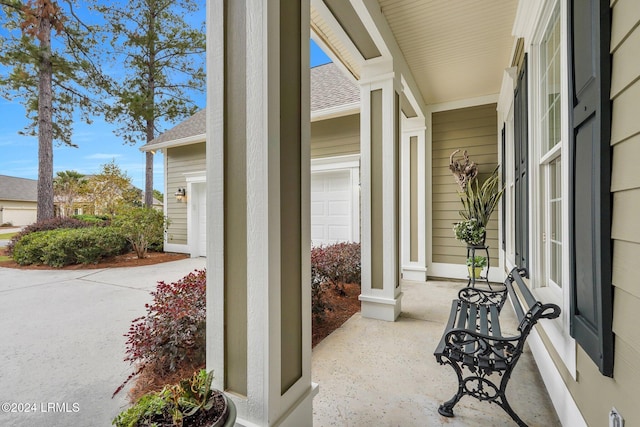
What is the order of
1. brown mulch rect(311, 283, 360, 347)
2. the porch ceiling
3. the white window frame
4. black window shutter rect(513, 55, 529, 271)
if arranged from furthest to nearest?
brown mulch rect(311, 283, 360, 347) < the porch ceiling < black window shutter rect(513, 55, 529, 271) < the white window frame

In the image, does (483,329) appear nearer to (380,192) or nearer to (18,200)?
(380,192)

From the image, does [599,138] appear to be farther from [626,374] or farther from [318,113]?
[318,113]

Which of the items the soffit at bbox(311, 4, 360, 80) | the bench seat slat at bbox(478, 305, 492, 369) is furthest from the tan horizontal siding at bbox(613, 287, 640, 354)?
the soffit at bbox(311, 4, 360, 80)

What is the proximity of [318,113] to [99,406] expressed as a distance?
205 inches

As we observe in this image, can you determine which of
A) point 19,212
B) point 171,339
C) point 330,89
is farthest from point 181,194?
point 171,339

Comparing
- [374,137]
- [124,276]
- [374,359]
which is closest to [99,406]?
[374,359]

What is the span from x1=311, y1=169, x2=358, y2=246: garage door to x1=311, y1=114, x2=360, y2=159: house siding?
0.42 meters

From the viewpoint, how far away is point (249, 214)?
121cm

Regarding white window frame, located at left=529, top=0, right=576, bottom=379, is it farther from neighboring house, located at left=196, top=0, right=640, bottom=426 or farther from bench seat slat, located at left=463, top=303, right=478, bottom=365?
bench seat slat, located at left=463, top=303, right=478, bottom=365

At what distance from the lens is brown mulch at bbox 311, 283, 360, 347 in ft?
9.24

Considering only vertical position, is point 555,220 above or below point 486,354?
above

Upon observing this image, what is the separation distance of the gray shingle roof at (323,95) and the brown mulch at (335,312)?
322cm

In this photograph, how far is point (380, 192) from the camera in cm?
300

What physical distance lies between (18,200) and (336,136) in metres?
6.41
